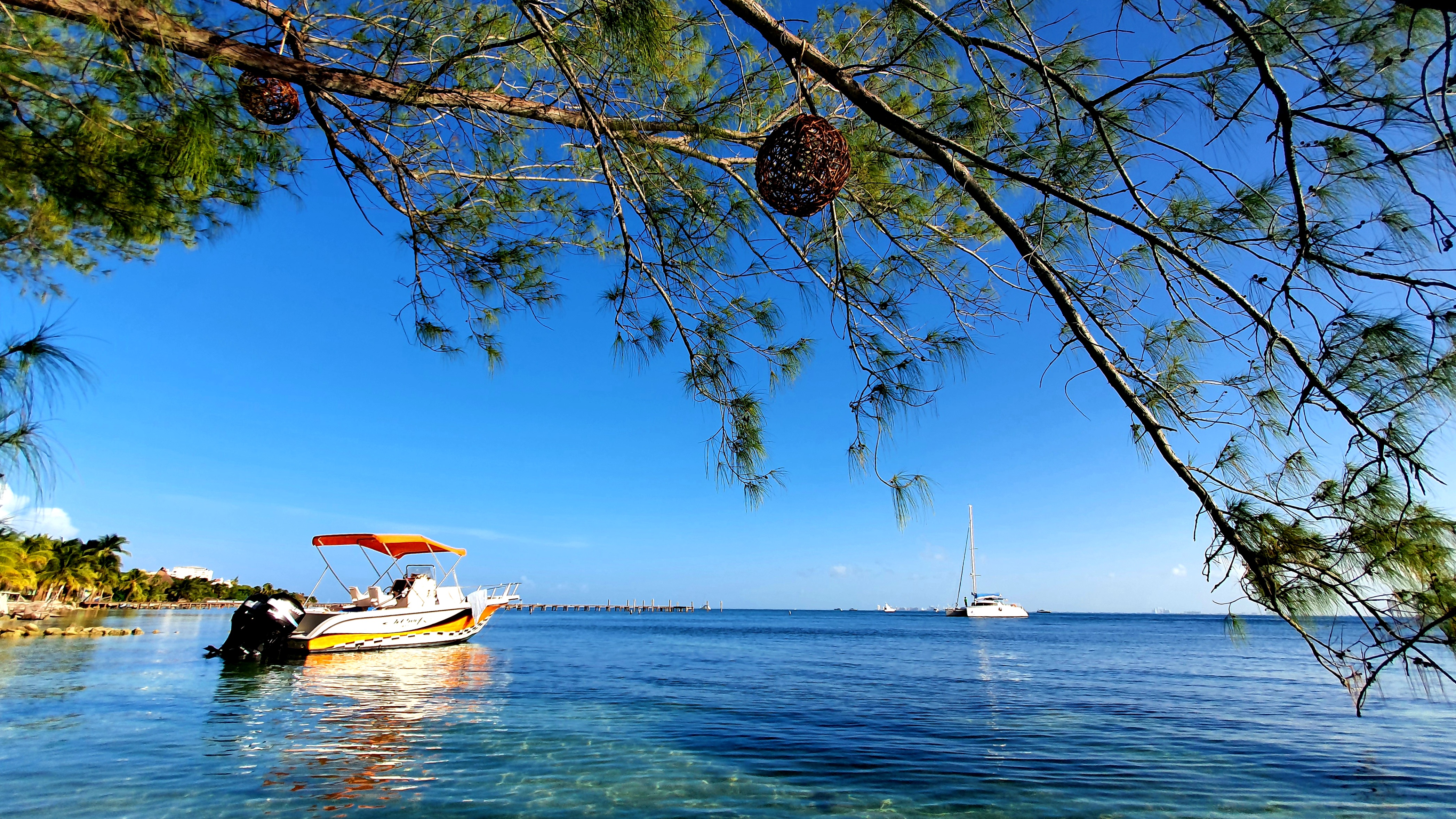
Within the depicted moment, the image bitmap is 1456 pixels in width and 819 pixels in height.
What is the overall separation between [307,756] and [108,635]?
832 inches

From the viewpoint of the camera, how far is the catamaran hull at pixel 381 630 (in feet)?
44.1

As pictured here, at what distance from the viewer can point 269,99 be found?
2.98 meters

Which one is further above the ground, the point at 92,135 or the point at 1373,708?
the point at 92,135

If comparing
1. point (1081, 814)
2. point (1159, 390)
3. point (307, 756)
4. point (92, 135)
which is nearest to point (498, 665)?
point (307, 756)

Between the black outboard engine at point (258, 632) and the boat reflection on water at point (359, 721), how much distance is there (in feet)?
2.31

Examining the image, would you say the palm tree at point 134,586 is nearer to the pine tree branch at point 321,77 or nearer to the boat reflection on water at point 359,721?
the boat reflection on water at point 359,721

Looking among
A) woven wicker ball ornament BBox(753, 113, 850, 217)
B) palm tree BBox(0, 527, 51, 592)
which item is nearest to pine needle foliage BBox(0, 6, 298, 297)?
woven wicker ball ornament BBox(753, 113, 850, 217)

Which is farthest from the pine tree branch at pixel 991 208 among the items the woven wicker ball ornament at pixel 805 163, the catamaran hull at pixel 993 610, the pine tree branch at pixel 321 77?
the catamaran hull at pixel 993 610

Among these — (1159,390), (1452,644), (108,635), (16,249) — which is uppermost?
(16,249)

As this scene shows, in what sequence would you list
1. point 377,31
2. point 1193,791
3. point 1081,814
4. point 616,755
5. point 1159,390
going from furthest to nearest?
point 616,755 → point 1193,791 → point 1081,814 → point 377,31 → point 1159,390

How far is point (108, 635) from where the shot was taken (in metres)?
20.1

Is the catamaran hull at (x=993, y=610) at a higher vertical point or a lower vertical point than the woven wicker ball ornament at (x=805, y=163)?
lower

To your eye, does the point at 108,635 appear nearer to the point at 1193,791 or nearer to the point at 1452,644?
the point at 1193,791

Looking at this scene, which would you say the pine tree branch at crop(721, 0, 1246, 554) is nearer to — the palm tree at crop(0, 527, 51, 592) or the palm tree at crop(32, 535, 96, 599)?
the palm tree at crop(0, 527, 51, 592)
